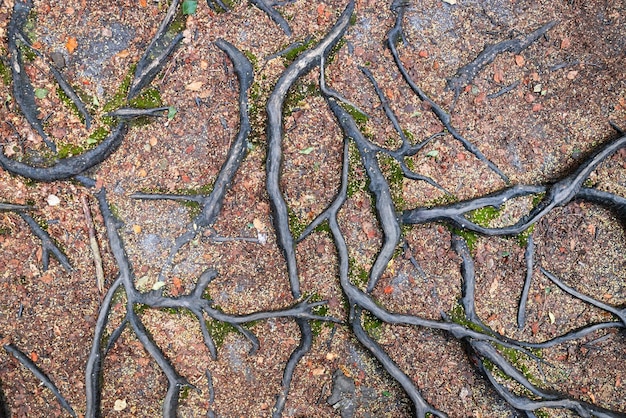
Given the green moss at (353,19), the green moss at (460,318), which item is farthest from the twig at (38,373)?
the green moss at (353,19)

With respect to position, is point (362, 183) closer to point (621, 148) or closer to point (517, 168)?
point (517, 168)

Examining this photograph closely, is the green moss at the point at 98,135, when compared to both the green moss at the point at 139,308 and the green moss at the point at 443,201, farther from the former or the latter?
the green moss at the point at 443,201

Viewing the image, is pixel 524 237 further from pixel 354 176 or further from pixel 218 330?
pixel 218 330

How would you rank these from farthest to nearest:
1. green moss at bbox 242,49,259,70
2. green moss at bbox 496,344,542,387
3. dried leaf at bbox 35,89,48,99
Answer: green moss at bbox 496,344,542,387 → green moss at bbox 242,49,259,70 → dried leaf at bbox 35,89,48,99

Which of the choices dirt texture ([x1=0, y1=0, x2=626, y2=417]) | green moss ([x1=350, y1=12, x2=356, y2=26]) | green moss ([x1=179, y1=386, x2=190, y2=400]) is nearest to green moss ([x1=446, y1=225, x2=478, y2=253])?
dirt texture ([x1=0, y1=0, x2=626, y2=417])

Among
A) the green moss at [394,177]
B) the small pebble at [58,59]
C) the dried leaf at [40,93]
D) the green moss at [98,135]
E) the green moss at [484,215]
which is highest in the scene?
the small pebble at [58,59]

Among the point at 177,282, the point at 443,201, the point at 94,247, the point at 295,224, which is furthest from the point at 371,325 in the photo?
the point at 94,247

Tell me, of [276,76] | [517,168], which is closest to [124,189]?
[276,76]

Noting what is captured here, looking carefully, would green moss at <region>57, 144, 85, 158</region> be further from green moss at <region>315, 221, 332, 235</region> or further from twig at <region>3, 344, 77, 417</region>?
green moss at <region>315, 221, 332, 235</region>
